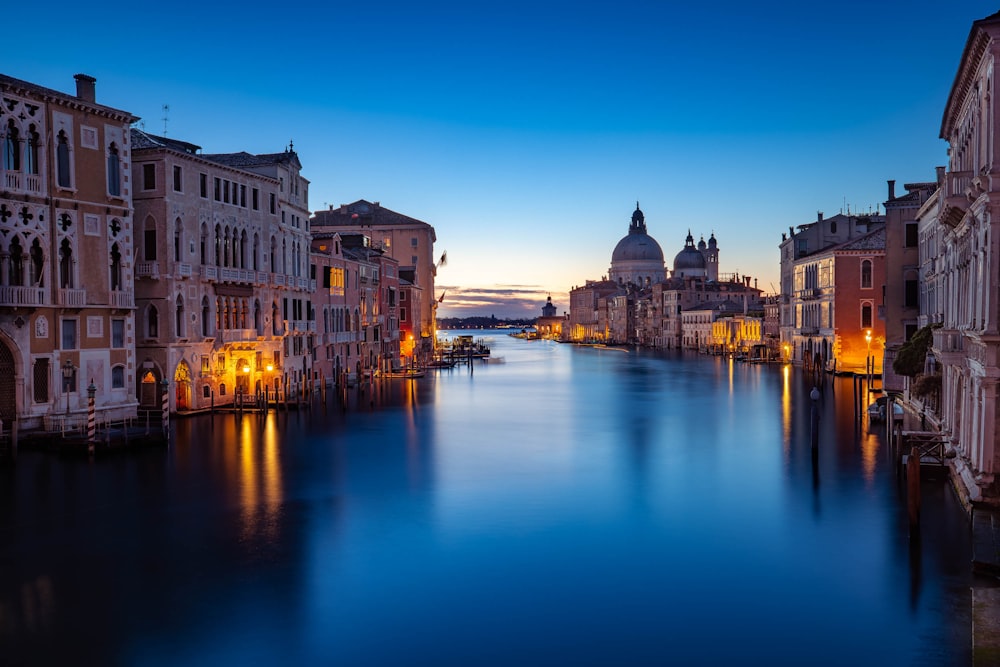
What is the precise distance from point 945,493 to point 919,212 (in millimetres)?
13416

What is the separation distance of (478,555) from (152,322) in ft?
61.3

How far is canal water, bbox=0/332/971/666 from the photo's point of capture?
31.0ft

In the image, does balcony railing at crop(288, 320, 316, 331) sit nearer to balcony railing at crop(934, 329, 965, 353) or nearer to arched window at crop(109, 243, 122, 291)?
arched window at crop(109, 243, 122, 291)

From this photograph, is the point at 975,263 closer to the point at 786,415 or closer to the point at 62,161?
the point at 786,415

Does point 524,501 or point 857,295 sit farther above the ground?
point 857,295

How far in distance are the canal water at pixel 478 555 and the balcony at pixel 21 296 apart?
13.6ft

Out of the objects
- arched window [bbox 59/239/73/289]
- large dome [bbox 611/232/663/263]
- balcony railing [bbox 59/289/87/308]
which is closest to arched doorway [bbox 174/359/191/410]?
balcony railing [bbox 59/289/87/308]

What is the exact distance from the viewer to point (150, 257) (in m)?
27.8

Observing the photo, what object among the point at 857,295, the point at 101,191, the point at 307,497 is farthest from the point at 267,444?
the point at 857,295

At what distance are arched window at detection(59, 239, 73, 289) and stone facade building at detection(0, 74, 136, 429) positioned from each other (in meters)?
0.03

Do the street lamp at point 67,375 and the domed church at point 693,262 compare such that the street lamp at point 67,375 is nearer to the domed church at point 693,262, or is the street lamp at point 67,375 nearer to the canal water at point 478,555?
the canal water at point 478,555

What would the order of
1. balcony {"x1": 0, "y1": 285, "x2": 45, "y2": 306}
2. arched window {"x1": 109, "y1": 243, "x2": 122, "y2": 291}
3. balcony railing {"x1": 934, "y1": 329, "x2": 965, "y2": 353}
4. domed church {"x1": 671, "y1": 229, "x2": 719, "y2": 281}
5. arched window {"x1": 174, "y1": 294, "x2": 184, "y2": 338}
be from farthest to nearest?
domed church {"x1": 671, "y1": 229, "x2": 719, "y2": 281}
arched window {"x1": 174, "y1": 294, "x2": 184, "y2": 338}
arched window {"x1": 109, "y1": 243, "x2": 122, "y2": 291}
balcony {"x1": 0, "y1": 285, "x2": 45, "y2": 306}
balcony railing {"x1": 934, "y1": 329, "x2": 965, "y2": 353}

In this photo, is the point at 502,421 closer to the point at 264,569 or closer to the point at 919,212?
the point at 919,212

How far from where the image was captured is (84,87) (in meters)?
25.1
